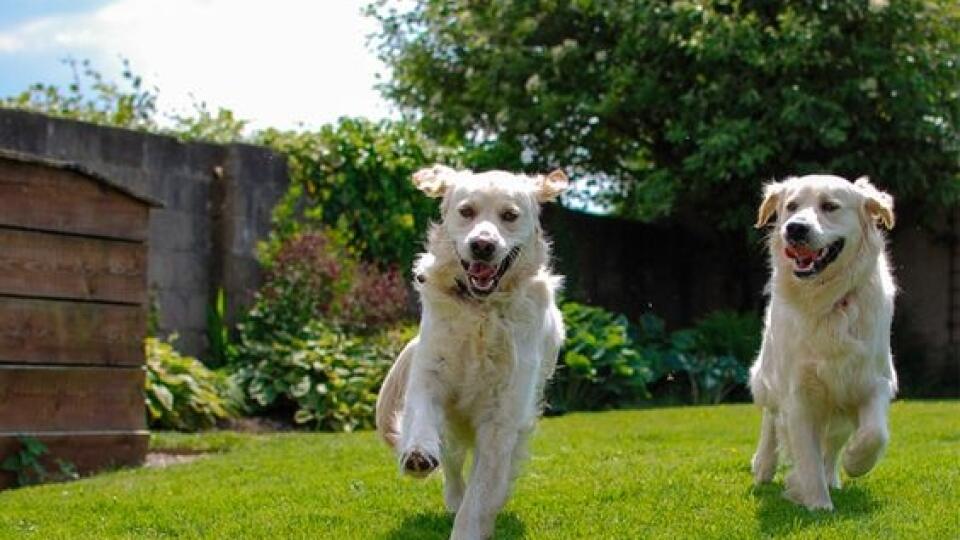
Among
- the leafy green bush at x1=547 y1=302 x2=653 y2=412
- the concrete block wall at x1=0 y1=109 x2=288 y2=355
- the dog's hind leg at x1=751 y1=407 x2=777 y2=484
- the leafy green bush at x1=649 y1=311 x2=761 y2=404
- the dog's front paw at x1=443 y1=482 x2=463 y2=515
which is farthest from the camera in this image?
the leafy green bush at x1=649 y1=311 x2=761 y2=404

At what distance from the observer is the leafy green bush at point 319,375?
37.2 feet

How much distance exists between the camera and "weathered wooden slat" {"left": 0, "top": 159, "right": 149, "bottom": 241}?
805cm

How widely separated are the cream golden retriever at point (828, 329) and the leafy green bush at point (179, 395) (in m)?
5.83

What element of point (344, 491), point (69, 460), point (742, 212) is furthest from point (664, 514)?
point (742, 212)

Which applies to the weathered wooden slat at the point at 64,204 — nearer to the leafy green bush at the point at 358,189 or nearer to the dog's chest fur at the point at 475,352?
the dog's chest fur at the point at 475,352

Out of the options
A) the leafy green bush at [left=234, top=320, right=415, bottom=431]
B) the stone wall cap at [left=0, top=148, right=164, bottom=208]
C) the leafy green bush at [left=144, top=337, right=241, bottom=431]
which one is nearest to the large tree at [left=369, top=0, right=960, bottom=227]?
the leafy green bush at [left=234, top=320, right=415, bottom=431]

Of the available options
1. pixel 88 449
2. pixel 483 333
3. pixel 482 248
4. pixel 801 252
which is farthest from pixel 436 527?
pixel 88 449

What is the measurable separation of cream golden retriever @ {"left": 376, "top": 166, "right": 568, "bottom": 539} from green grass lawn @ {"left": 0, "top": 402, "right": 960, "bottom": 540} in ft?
1.03

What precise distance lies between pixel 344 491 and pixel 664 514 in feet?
5.67

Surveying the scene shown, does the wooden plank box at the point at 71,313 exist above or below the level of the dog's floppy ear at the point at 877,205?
below

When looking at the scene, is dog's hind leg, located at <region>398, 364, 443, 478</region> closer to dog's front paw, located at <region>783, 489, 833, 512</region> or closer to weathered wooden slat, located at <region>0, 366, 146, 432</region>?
dog's front paw, located at <region>783, 489, 833, 512</region>

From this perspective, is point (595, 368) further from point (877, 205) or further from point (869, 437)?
point (869, 437)

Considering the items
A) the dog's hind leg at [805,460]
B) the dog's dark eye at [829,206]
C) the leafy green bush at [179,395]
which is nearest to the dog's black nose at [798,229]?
the dog's dark eye at [829,206]

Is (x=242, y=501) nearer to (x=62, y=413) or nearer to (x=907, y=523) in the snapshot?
(x=62, y=413)
